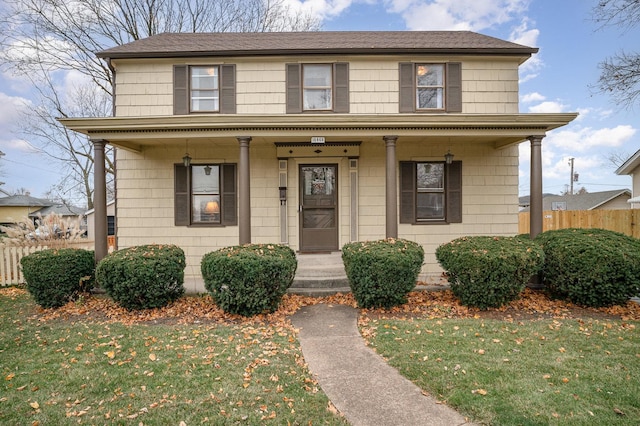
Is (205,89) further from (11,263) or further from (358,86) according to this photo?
(11,263)

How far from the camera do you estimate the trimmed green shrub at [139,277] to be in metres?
5.34

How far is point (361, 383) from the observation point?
126 inches

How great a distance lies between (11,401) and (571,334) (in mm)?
6157

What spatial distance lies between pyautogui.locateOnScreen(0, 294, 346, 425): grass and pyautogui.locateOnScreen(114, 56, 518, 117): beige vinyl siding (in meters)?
5.23

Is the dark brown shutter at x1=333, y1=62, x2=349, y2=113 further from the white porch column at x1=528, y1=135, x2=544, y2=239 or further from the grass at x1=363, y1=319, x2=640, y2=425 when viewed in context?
the grass at x1=363, y1=319, x2=640, y2=425

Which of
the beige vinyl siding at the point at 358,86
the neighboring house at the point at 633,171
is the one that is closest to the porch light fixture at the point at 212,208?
the beige vinyl siding at the point at 358,86


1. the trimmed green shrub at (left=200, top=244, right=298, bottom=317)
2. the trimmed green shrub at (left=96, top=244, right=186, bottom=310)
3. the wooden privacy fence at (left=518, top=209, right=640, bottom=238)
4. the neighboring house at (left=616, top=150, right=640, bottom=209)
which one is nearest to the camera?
the trimmed green shrub at (left=200, top=244, right=298, bottom=317)

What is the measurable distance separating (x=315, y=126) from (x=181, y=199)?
147 inches

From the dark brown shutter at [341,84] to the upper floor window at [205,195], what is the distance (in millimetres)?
2941

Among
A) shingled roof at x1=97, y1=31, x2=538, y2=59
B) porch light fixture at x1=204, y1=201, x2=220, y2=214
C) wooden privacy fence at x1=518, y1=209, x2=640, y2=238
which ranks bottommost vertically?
wooden privacy fence at x1=518, y1=209, x2=640, y2=238

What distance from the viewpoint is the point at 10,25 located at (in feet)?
36.3

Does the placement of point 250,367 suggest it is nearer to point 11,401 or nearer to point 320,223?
point 11,401

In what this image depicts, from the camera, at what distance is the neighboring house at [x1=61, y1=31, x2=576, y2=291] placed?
7.81 m

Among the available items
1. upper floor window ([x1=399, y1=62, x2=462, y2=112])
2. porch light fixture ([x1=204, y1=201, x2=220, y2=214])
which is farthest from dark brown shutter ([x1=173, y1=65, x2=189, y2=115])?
upper floor window ([x1=399, y1=62, x2=462, y2=112])
